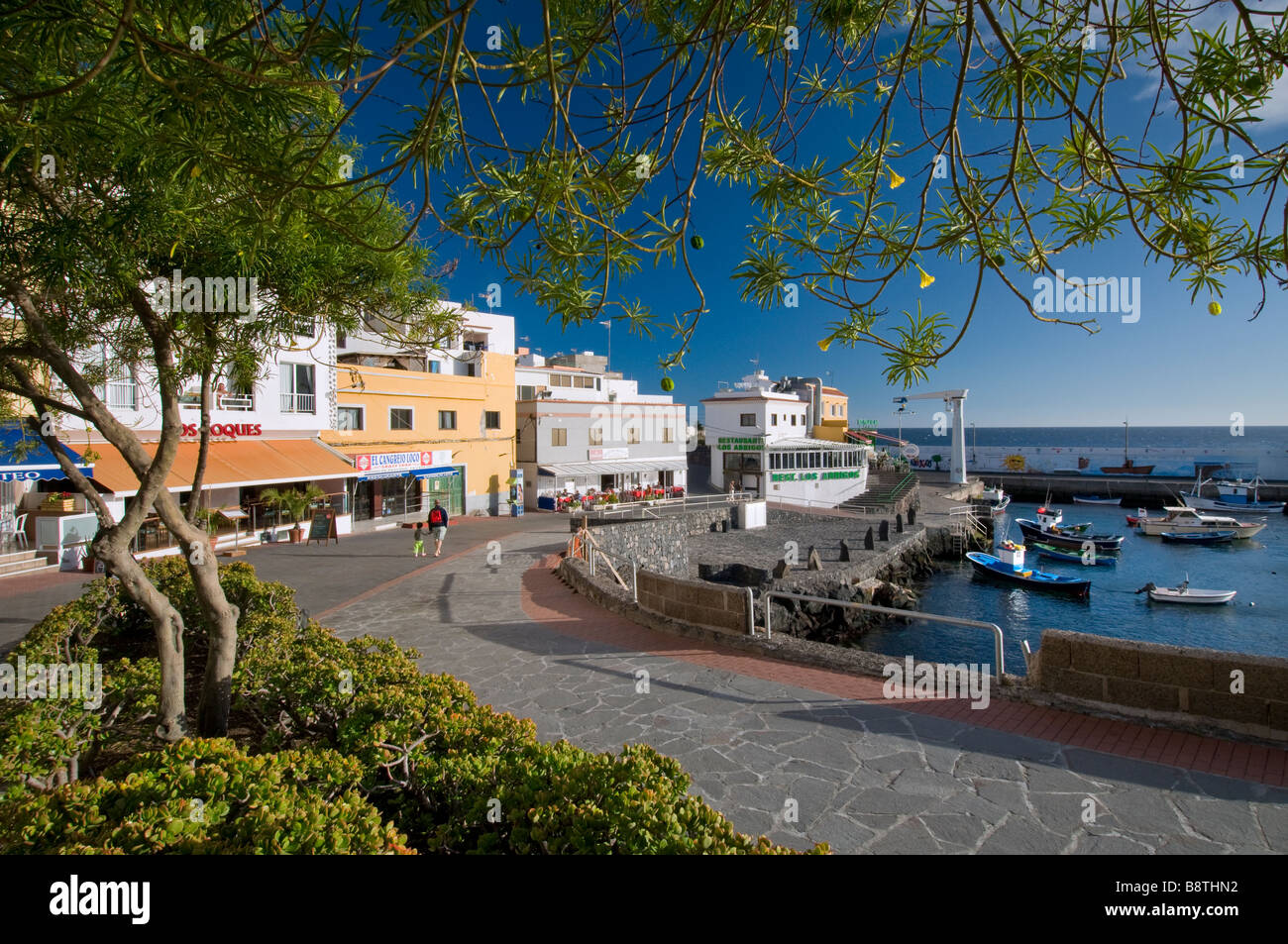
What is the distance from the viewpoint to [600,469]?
3412 cm

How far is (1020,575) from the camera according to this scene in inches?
1022

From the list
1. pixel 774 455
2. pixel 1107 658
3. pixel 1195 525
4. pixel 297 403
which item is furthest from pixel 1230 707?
pixel 1195 525

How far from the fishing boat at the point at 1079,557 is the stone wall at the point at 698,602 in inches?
1083

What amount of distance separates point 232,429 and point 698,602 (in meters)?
16.1

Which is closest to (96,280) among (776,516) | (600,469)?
(600,469)

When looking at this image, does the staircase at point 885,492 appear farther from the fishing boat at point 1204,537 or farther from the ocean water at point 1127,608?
the fishing boat at point 1204,537

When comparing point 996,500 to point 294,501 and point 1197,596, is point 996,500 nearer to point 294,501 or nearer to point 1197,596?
point 1197,596

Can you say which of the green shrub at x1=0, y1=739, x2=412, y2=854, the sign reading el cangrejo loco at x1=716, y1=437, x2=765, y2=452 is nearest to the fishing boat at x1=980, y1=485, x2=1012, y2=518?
the sign reading el cangrejo loco at x1=716, y1=437, x2=765, y2=452

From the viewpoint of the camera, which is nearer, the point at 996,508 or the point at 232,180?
the point at 232,180

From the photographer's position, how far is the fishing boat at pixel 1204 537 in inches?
1375

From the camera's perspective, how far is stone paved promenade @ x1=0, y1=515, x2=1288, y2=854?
13.6 ft

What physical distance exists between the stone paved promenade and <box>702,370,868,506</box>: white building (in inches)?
1263
